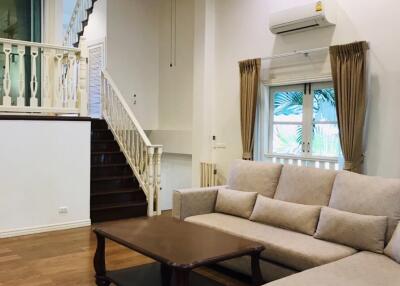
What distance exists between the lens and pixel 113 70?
25.2 ft

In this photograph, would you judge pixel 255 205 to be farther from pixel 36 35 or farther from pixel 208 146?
pixel 36 35

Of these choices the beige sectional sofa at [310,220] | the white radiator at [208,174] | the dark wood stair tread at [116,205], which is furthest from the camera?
the white radiator at [208,174]

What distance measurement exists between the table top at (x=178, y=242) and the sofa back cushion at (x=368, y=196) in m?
0.91

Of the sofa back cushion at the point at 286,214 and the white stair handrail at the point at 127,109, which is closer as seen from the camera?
the sofa back cushion at the point at 286,214

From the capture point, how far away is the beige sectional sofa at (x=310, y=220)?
2.69 metres

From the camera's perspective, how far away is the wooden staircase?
232 inches

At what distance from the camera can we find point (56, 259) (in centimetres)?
411

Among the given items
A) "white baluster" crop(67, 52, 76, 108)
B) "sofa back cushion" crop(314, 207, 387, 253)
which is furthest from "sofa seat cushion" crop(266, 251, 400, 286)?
"white baluster" crop(67, 52, 76, 108)

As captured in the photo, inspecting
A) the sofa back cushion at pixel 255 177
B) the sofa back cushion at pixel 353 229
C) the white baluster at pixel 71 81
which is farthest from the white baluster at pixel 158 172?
the sofa back cushion at pixel 353 229

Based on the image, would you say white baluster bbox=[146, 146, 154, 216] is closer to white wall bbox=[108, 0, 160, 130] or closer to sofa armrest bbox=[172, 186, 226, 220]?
sofa armrest bbox=[172, 186, 226, 220]

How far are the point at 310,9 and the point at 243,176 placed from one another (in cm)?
217

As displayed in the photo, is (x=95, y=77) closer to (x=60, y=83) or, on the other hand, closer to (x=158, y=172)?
(x=60, y=83)

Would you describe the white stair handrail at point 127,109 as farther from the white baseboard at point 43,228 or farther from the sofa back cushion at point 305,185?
the sofa back cushion at point 305,185

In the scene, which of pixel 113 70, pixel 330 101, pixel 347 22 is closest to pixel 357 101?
pixel 330 101
